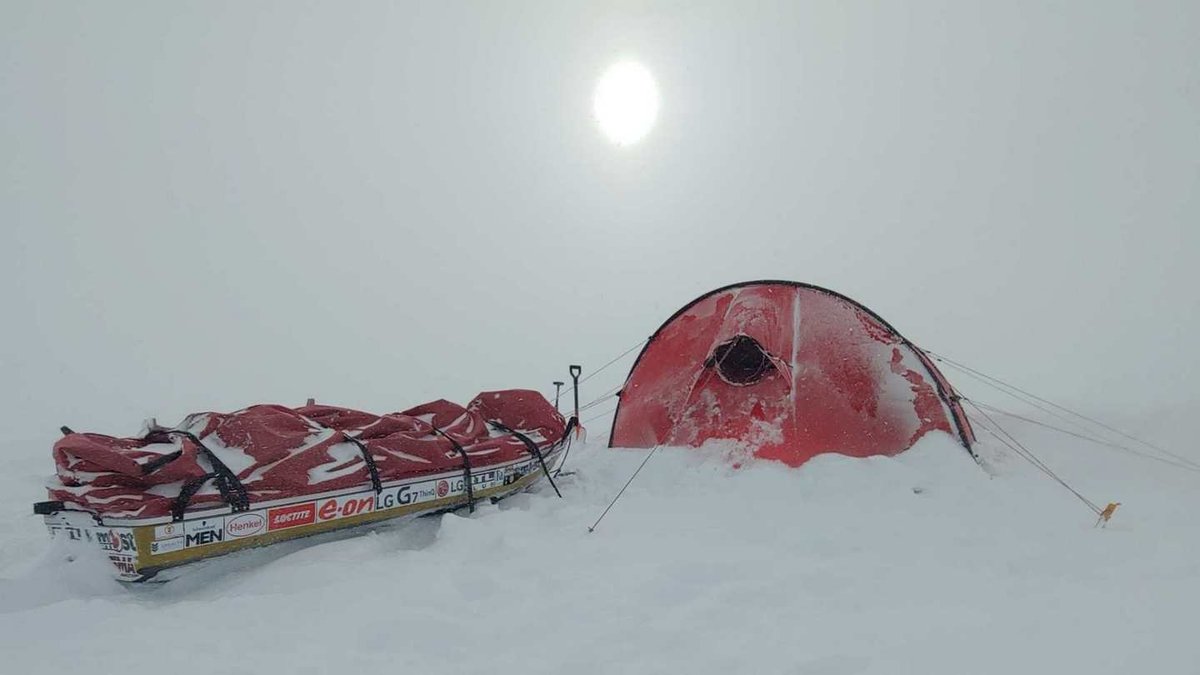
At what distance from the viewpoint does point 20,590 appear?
346cm

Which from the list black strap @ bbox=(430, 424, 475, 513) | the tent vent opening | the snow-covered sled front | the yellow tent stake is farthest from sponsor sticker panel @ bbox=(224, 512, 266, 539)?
the yellow tent stake

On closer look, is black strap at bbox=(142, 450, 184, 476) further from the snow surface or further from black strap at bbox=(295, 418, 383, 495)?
black strap at bbox=(295, 418, 383, 495)

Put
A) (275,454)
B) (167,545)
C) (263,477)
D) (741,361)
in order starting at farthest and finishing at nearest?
(741,361)
(275,454)
(263,477)
(167,545)

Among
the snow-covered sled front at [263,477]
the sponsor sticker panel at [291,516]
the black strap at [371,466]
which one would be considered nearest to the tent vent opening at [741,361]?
the snow-covered sled front at [263,477]

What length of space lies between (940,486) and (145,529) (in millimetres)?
5237

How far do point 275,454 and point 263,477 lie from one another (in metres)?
0.19

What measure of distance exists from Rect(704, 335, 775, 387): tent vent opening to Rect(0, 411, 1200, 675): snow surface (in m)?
1.02

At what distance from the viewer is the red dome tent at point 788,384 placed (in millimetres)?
5629

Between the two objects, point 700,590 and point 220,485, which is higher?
point 220,485

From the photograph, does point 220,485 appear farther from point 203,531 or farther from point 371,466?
point 371,466

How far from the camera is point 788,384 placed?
5828 millimetres

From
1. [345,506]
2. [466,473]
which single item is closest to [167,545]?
[345,506]

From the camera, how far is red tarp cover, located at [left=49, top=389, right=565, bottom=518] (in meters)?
3.53

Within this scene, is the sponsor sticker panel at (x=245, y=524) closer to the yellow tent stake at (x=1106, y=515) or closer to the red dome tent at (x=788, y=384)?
the red dome tent at (x=788, y=384)
